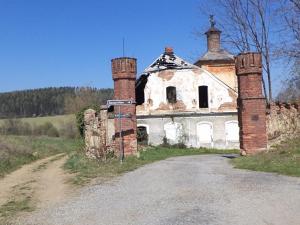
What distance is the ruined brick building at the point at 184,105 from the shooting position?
3450cm

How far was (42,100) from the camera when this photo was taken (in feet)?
308

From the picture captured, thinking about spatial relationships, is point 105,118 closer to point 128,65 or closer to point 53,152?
point 128,65

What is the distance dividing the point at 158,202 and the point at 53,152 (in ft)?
102

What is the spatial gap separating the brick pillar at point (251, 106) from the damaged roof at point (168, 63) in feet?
52.0

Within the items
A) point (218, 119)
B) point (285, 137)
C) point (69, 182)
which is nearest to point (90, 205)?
point (69, 182)

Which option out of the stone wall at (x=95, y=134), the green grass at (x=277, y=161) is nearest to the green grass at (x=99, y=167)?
the stone wall at (x=95, y=134)

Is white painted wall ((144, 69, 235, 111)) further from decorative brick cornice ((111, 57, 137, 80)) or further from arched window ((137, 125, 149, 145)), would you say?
decorative brick cornice ((111, 57, 137, 80))

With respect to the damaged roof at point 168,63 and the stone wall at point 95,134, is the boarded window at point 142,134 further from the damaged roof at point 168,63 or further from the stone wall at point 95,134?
the stone wall at point 95,134

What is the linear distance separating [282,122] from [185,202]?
578 inches

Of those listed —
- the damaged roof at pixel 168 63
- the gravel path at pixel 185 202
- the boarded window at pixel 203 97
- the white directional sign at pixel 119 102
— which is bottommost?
the gravel path at pixel 185 202

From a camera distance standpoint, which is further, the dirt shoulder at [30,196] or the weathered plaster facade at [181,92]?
the weathered plaster facade at [181,92]

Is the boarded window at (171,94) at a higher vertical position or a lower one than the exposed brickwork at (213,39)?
lower

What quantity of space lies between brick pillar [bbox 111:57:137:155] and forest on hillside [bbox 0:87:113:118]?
51074 millimetres

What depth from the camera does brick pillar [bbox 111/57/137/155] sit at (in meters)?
19.0
